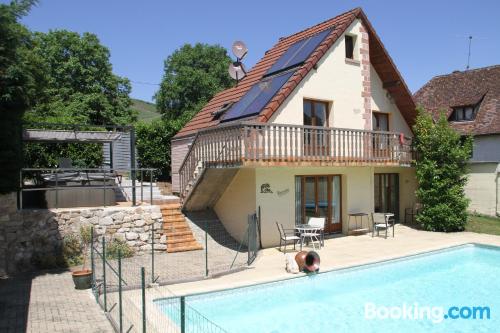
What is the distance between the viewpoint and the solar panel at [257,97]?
1548 cm

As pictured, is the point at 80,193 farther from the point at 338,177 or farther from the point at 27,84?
the point at 338,177

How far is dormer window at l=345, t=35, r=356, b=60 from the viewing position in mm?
17781

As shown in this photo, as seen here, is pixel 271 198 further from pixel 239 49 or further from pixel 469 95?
pixel 469 95

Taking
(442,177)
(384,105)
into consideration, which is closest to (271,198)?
(442,177)

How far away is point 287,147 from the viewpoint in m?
14.7

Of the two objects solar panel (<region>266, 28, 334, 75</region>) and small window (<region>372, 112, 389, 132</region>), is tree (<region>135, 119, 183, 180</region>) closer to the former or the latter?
solar panel (<region>266, 28, 334, 75</region>)

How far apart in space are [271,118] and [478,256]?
8372 millimetres

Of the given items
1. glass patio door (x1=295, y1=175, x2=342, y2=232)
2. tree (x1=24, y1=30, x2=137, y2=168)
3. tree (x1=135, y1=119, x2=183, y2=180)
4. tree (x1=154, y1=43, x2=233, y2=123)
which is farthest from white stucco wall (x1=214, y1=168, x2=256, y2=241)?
tree (x1=154, y1=43, x2=233, y2=123)

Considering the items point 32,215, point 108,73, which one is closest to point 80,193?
point 32,215

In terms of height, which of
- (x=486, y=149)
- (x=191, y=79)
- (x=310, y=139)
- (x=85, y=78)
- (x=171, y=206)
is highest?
(x=191, y=79)

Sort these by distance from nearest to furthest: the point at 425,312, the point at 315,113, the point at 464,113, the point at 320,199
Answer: the point at 425,312
the point at 320,199
the point at 315,113
the point at 464,113

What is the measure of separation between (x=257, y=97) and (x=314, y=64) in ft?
8.07

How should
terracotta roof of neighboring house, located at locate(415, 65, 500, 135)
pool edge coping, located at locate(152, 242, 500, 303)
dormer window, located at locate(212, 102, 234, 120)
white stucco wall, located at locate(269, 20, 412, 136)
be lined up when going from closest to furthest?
pool edge coping, located at locate(152, 242, 500, 303) → white stucco wall, located at locate(269, 20, 412, 136) → dormer window, located at locate(212, 102, 234, 120) → terracotta roof of neighboring house, located at locate(415, 65, 500, 135)

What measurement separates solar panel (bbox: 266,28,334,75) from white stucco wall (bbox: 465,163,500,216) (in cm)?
1095
